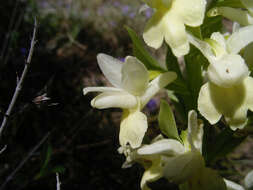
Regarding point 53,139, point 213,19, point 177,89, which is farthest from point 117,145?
point 213,19

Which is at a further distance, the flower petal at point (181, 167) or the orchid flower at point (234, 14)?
the orchid flower at point (234, 14)

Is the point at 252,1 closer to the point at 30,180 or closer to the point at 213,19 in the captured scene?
the point at 213,19

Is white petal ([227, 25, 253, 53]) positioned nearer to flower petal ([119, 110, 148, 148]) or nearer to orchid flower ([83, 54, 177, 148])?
orchid flower ([83, 54, 177, 148])

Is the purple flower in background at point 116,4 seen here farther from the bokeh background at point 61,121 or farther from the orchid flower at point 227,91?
the orchid flower at point 227,91

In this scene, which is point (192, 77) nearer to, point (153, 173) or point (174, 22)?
point (174, 22)

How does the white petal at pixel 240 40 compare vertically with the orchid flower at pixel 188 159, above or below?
above

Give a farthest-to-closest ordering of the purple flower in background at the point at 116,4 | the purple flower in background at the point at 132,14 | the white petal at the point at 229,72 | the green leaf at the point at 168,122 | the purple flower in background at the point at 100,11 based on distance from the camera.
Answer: the purple flower in background at the point at 116,4, the purple flower in background at the point at 100,11, the purple flower in background at the point at 132,14, the green leaf at the point at 168,122, the white petal at the point at 229,72

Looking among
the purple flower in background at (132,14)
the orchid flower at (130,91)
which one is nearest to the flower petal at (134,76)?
the orchid flower at (130,91)
